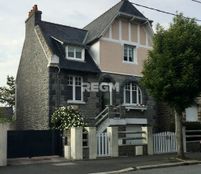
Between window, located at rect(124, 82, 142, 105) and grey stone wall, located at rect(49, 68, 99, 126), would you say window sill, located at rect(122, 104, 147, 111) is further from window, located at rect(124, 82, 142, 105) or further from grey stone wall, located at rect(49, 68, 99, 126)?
grey stone wall, located at rect(49, 68, 99, 126)

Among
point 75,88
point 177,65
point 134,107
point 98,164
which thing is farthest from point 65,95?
point 177,65

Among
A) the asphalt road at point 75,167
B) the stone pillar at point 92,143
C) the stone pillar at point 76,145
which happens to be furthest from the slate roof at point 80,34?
the asphalt road at point 75,167

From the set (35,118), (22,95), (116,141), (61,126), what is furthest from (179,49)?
(22,95)

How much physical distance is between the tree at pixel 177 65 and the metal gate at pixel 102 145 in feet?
11.6

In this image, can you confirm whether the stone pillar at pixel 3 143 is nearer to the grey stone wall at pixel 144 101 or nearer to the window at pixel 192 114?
the grey stone wall at pixel 144 101

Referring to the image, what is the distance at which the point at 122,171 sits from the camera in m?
15.8

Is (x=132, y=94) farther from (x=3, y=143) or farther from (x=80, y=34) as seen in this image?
(x=3, y=143)

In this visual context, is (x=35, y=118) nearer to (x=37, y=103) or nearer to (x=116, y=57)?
(x=37, y=103)

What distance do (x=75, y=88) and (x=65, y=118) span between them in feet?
10.9

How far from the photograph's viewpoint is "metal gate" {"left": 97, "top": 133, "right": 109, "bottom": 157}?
2103 centimetres

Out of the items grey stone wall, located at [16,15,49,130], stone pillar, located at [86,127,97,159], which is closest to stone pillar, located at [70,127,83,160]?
stone pillar, located at [86,127,97,159]

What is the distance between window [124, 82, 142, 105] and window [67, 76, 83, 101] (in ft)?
12.1

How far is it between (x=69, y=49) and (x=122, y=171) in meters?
13.3

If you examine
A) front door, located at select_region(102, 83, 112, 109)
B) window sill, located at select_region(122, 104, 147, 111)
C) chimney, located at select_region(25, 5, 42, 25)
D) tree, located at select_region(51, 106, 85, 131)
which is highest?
chimney, located at select_region(25, 5, 42, 25)
